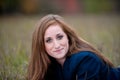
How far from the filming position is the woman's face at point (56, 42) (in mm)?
4941

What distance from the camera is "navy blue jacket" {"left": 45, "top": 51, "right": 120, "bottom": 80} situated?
4734 millimetres

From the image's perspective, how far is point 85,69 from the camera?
4.73 metres

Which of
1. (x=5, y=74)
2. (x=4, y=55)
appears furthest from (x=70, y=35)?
(x=4, y=55)

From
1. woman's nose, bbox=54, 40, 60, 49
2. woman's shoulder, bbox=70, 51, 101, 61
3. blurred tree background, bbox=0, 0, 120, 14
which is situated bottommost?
blurred tree background, bbox=0, 0, 120, 14

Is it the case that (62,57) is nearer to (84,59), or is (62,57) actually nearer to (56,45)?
(56,45)

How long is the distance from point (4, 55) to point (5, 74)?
2.46 ft

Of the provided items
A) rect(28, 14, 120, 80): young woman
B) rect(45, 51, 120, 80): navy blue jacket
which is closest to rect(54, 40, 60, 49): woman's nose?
rect(28, 14, 120, 80): young woman

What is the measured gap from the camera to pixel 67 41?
16.5 feet

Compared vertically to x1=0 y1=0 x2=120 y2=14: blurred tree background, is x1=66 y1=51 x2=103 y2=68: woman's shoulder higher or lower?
higher

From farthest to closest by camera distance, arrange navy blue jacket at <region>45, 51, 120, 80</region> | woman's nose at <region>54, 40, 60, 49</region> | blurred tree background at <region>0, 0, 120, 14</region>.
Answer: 1. blurred tree background at <region>0, 0, 120, 14</region>
2. woman's nose at <region>54, 40, 60, 49</region>
3. navy blue jacket at <region>45, 51, 120, 80</region>

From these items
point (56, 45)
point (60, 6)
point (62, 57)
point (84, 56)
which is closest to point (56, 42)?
point (56, 45)

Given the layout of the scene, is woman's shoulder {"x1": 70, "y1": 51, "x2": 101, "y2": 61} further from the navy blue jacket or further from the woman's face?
the woman's face

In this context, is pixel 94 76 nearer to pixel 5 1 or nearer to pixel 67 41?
pixel 67 41

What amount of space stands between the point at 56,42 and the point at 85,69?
46cm
